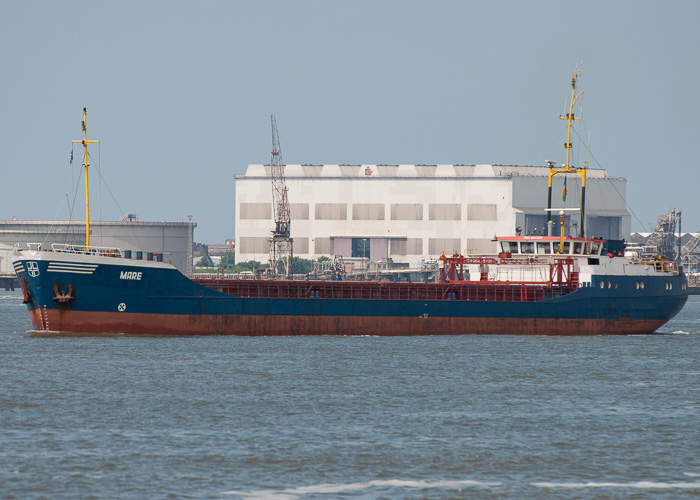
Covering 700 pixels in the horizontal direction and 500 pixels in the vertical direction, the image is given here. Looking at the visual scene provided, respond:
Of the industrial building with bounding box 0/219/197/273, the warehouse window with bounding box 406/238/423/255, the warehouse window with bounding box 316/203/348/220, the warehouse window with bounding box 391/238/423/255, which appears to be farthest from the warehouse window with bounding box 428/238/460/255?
the industrial building with bounding box 0/219/197/273

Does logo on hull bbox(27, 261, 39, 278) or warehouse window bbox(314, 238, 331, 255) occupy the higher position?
warehouse window bbox(314, 238, 331, 255)

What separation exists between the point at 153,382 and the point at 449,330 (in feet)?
73.6

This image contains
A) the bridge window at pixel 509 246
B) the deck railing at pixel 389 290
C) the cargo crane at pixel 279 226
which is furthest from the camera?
the cargo crane at pixel 279 226

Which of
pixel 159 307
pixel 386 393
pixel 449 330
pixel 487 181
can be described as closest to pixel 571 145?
pixel 449 330

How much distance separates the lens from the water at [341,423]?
21.5 m

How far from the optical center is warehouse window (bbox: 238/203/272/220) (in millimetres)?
164938

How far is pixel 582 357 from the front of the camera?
146ft

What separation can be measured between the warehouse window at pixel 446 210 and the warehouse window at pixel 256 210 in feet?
92.4

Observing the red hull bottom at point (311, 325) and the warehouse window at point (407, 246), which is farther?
the warehouse window at point (407, 246)

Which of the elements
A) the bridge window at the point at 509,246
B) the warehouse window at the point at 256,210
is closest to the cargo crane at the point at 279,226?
the warehouse window at the point at 256,210

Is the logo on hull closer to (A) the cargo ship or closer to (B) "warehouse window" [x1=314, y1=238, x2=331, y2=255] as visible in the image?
(A) the cargo ship

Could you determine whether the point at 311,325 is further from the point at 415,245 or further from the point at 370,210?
the point at 370,210

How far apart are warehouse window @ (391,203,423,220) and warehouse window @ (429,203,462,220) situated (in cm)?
214

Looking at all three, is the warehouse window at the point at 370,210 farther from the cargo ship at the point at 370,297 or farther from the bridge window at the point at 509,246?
the bridge window at the point at 509,246
